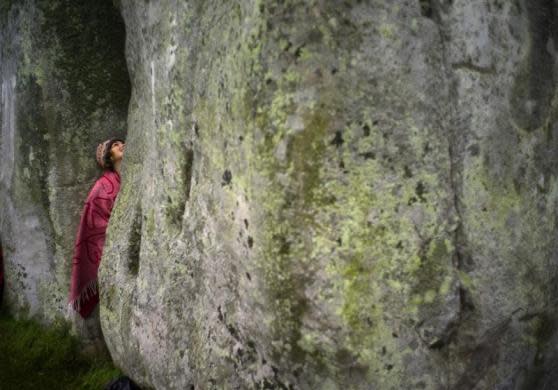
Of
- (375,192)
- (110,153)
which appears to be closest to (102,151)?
(110,153)

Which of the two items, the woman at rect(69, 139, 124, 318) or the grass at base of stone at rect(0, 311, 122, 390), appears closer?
the grass at base of stone at rect(0, 311, 122, 390)

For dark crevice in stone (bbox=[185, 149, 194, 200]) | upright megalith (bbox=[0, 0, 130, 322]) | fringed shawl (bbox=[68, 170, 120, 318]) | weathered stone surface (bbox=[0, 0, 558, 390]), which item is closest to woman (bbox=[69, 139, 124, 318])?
fringed shawl (bbox=[68, 170, 120, 318])

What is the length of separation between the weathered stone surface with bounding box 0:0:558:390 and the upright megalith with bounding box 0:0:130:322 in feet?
5.86

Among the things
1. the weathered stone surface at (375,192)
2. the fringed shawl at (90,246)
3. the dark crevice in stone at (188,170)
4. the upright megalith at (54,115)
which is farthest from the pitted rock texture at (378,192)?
the upright megalith at (54,115)

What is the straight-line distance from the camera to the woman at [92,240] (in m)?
3.60

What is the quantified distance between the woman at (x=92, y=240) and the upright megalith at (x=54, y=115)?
11.5 inches

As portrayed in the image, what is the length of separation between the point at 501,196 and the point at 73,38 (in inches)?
130

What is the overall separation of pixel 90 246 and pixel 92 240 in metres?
0.05

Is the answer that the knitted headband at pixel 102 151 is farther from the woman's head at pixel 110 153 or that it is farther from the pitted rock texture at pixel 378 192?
the pitted rock texture at pixel 378 192

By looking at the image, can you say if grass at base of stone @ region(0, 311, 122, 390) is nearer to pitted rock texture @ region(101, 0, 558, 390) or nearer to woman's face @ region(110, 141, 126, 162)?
woman's face @ region(110, 141, 126, 162)

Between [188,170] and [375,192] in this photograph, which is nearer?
[375,192]

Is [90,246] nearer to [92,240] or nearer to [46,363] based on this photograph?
[92,240]

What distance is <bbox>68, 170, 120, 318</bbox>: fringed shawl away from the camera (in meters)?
3.60

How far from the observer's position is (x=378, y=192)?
1881mm
